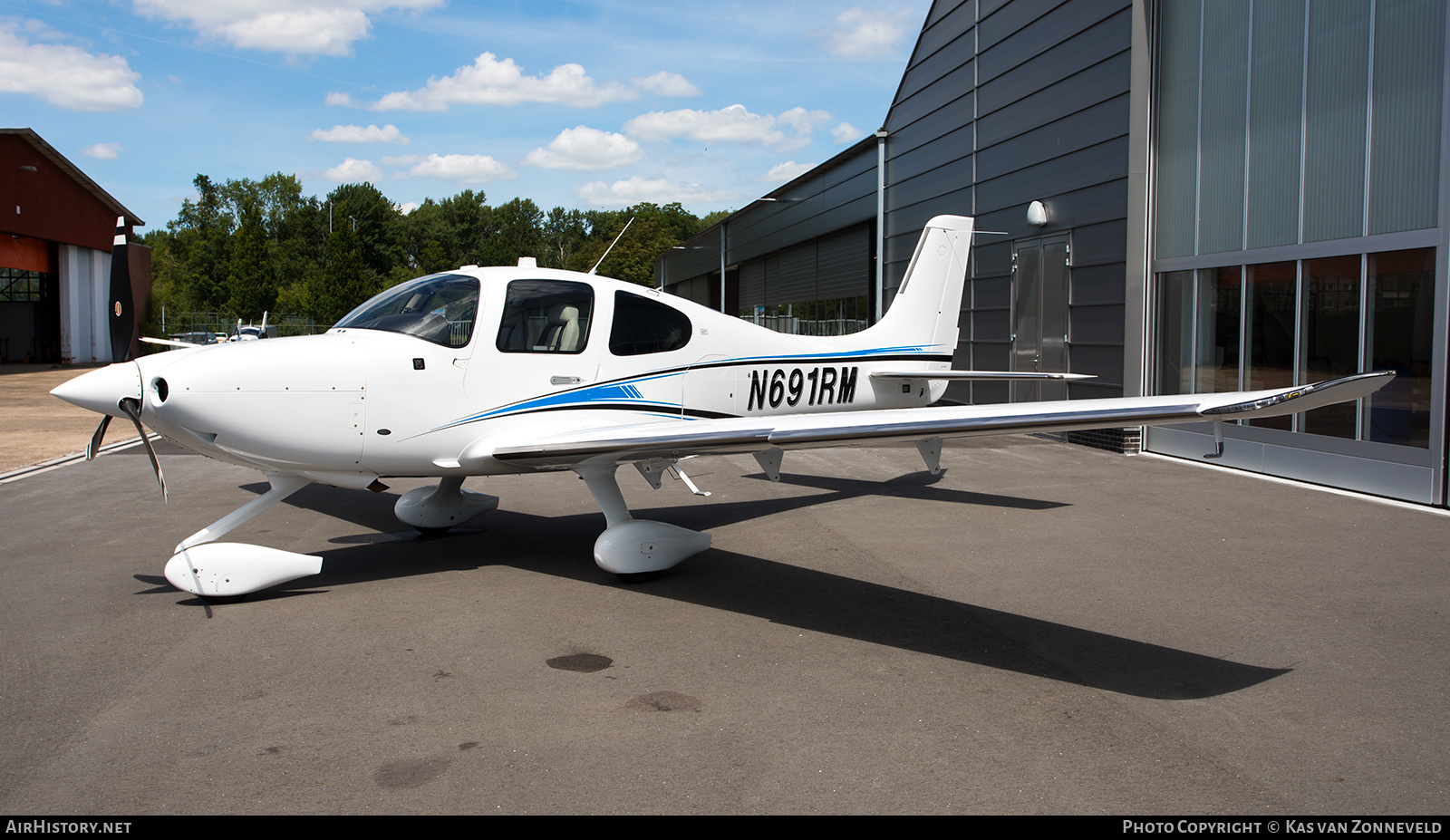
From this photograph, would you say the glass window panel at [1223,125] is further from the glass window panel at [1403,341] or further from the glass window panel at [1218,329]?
the glass window panel at [1403,341]

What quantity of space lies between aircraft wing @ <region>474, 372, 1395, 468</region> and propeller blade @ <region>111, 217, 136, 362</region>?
3.99 m

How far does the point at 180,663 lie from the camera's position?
456cm

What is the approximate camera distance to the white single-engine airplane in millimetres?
5211

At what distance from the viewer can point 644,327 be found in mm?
6918

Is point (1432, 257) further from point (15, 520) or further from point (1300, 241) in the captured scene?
point (15, 520)

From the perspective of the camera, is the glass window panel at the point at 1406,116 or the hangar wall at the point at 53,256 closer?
the glass window panel at the point at 1406,116

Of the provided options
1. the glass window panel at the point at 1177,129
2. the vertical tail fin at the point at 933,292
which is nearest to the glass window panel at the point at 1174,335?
A: the glass window panel at the point at 1177,129

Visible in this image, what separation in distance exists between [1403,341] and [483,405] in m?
9.00

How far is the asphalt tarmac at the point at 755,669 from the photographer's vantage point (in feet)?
10.6

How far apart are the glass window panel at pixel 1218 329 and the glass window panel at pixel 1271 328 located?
0.82ft

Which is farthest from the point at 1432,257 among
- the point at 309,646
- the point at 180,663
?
the point at 180,663

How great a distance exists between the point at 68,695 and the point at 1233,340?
12.2 metres

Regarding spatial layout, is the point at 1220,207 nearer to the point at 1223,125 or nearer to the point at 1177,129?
the point at 1223,125

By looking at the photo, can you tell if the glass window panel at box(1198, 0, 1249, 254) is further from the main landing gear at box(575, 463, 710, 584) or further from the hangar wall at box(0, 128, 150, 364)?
the hangar wall at box(0, 128, 150, 364)
